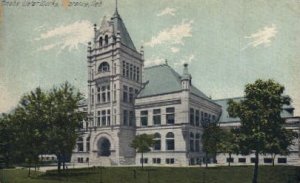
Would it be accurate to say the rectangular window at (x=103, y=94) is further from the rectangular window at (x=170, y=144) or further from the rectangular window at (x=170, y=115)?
the rectangular window at (x=170, y=144)

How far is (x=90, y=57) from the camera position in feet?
131

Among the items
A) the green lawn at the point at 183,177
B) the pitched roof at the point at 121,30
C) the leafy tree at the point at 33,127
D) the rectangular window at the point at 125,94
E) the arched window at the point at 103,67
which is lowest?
the green lawn at the point at 183,177

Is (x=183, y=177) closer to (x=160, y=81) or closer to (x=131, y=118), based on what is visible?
(x=131, y=118)

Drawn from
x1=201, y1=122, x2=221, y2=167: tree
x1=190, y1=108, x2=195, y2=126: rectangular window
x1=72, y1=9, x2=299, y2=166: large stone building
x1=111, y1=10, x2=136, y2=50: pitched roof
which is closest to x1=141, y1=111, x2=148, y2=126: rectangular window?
x1=72, y1=9, x2=299, y2=166: large stone building

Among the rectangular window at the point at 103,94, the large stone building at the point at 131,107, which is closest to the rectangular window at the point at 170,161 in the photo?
the large stone building at the point at 131,107

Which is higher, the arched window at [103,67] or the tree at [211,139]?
the arched window at [103,67]

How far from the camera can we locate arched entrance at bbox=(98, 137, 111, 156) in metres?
39.2

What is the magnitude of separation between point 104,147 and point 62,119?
13.8 meters

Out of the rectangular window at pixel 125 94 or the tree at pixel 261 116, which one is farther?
the rectangular window at pixel 125 94

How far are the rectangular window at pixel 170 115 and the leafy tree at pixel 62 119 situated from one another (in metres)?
12.3

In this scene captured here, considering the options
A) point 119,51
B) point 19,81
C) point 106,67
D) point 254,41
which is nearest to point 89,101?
point 106,67

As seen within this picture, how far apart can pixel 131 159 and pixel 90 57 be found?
12.6m

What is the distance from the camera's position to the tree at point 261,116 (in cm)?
2284

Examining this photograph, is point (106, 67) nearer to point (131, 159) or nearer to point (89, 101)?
point (89, 101)
